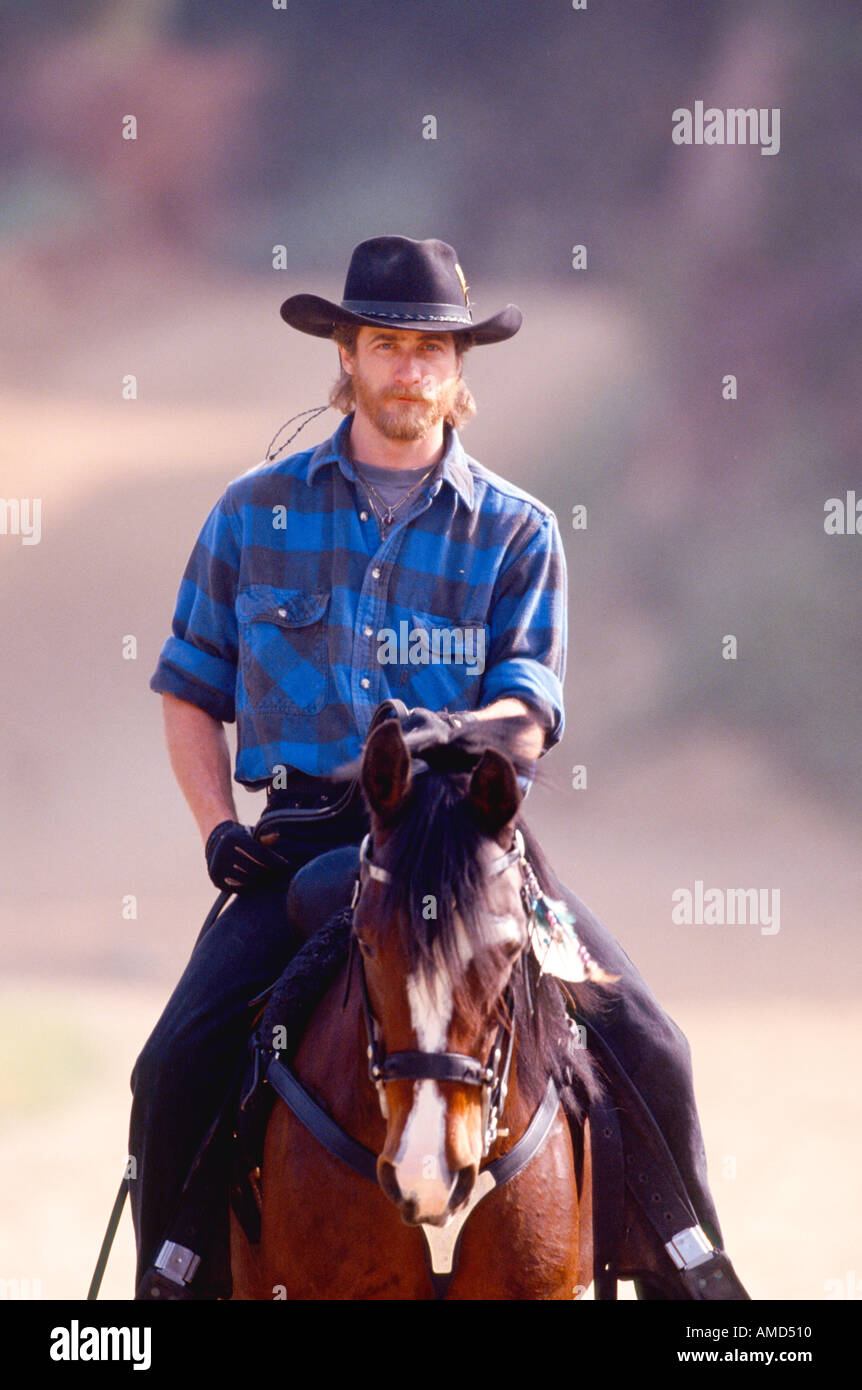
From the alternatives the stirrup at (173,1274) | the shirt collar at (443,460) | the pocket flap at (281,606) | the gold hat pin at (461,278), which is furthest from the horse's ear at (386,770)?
the gold hat pin at (461,278)

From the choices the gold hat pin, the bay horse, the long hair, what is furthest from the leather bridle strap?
the gold hat pin

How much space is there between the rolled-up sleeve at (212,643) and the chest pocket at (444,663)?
23.9 inches

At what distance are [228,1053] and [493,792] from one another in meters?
1.13

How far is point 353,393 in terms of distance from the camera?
180 inches

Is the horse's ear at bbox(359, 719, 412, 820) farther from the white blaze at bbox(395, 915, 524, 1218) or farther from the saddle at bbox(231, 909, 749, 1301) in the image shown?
the saddle at bbox(231, 909, 749, 1301)

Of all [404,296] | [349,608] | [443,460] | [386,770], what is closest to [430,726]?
[386,770]

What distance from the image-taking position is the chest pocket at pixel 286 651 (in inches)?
157

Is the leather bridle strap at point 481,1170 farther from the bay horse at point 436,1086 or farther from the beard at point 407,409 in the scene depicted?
the beard at point 407,409

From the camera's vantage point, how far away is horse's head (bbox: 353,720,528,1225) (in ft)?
8.73

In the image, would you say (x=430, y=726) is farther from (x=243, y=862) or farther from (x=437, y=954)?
(x=243, y=862)

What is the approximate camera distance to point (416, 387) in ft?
13.5

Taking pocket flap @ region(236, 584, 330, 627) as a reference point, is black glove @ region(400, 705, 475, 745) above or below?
below
